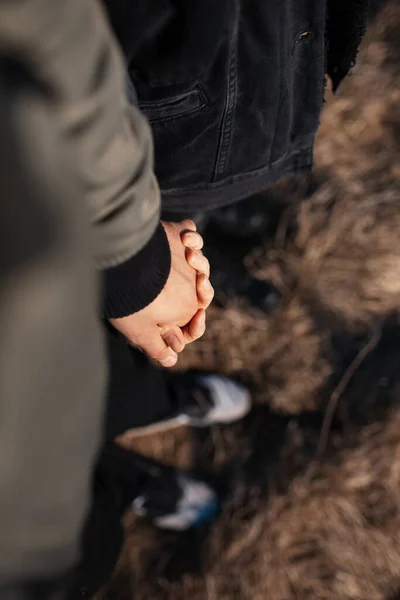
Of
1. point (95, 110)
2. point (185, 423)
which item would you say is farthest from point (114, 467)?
point (95, 110)

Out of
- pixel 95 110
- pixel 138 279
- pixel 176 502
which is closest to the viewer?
pixel 95 110

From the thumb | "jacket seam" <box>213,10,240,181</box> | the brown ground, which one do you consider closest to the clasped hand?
the thumb

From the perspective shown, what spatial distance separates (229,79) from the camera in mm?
811

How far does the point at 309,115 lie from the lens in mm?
1003

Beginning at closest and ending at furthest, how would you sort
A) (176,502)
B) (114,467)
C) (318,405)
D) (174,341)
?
(174,341)
(114,467)
(176,502)
(318,405)

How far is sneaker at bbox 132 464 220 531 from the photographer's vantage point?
5.54ft

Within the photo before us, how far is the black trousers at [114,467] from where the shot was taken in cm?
115

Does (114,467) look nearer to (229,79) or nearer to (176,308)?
(176,308)

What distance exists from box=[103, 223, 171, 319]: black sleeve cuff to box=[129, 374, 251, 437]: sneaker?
953 millimetres

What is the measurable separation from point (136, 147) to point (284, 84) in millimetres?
365

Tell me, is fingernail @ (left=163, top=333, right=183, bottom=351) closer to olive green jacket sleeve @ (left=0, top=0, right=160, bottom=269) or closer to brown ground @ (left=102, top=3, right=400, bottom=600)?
olive green jacket sleeve @ (left=0, top=0, right=160, bottom=269)

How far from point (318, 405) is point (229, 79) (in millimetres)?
1271

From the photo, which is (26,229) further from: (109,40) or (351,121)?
(351,121)

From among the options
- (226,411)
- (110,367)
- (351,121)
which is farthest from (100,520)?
(351,121)
